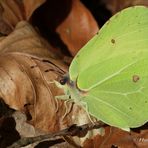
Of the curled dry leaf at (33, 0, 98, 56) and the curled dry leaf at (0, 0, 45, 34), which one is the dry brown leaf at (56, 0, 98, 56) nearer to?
the curled dry leaf at (33, 0, 98, 56)

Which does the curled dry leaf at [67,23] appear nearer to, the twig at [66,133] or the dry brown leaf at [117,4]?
the dry brown leaf at [117,4]

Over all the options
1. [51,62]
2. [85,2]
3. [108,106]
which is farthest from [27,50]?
[85,2]

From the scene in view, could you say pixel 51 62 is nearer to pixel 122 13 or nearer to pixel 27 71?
pixel 27 71

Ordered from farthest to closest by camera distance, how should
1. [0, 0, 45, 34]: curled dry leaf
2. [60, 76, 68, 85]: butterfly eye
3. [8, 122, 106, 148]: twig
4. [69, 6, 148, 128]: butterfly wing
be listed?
[0, 0, 45, 34]: curled dry leaf, [60, 76, 68, 85]: butterfly eye, [69, 6, 148, 128]: butterfly wing, [8, 122, 106, 148]: twig

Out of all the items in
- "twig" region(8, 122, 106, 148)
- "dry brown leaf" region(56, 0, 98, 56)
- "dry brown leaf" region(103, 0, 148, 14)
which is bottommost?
"dry brown leaf" region(103, 0, 148, 14)

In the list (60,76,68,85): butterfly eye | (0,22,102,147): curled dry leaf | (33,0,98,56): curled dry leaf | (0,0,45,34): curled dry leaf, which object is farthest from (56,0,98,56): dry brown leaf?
(60,76,68,85): butterfly eye

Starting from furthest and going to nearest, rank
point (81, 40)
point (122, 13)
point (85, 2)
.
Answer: point (85, 2), point (81, 40), point (122, 13)

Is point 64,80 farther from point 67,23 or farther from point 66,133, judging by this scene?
point 67,23
